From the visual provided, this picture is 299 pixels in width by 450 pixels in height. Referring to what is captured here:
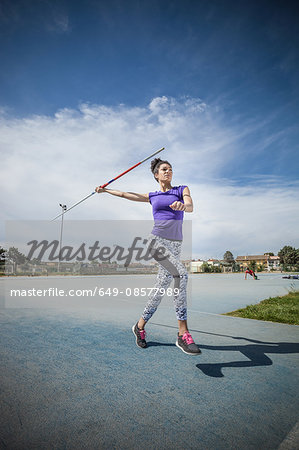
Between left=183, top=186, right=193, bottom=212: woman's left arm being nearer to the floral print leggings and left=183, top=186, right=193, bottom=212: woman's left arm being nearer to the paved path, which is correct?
the floral print leggings

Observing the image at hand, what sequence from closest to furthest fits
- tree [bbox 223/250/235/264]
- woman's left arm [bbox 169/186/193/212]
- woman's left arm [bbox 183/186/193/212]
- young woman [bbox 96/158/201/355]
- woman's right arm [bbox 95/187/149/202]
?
woman's left arm [bbox 169/186/193/212] < woman's left arm [bbox 183/186/193/212] < young woman [bbox 96/158/201/355] < woman's right arm [bbox 95/187/149/202] < tree [bbox 223/250/235/264]

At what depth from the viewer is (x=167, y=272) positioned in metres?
3.26

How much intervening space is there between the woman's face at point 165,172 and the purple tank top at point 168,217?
0.67 feet

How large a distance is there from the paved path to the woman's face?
87.3 inches

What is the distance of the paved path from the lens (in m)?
1.50

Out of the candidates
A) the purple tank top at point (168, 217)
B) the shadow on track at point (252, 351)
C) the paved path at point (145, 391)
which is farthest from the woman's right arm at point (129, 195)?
the shadow on track at point (252, 351)

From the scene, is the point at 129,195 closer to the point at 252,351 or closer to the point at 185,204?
the point at 185,204

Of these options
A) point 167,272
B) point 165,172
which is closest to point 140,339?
point 167,272

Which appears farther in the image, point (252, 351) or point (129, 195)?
point (129, 195)

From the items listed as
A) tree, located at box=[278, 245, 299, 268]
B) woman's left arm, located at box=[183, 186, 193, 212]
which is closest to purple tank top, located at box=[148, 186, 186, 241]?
woman's left arm, located at box=[183, 186, 193, 212]

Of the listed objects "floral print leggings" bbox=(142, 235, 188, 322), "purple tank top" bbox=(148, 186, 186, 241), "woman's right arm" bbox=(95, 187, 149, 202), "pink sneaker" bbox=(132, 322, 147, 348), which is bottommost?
"pink sneaker" bbox=(132, 322, 147, 348)

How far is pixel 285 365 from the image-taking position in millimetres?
2691

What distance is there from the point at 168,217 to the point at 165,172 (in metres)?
0.67

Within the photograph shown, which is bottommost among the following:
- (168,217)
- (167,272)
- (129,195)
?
(167,272)
